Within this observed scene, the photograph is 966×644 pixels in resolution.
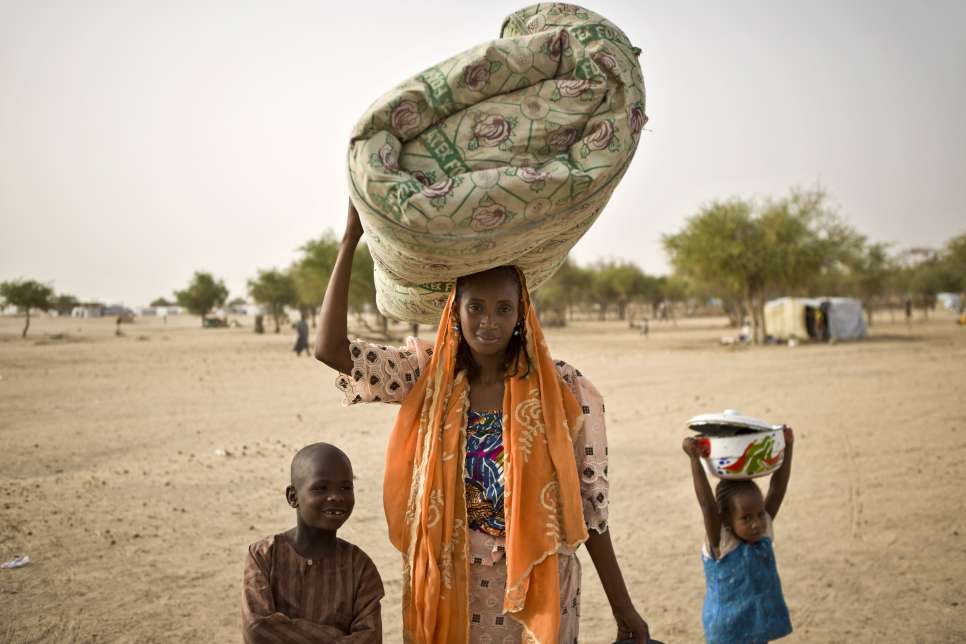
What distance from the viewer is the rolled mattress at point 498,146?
5.84ft

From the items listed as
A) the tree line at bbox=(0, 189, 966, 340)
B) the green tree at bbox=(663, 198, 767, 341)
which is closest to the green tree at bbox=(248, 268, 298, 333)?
the tree line at bbox=(0, 189, 966, 340)

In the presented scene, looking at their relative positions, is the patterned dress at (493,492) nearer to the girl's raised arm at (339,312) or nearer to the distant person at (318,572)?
the girl's raised arm at (339,312)

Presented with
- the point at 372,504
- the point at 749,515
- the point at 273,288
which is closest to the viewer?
the point at 749,515

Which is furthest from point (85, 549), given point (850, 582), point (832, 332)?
point (832, 332)

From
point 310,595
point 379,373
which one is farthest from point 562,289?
point 310,595

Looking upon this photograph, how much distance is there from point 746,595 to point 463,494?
1.57 metres

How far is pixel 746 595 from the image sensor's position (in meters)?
2.92

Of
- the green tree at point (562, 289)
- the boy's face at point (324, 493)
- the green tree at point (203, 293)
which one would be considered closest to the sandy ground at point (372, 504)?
the boy's face at point (324, 493)

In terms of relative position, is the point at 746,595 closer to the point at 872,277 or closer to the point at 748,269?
the point at 748,269

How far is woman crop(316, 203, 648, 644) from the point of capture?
6.68 ft

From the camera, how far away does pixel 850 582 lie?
4566mm

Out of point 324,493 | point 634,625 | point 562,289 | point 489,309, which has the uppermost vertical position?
point 562,289

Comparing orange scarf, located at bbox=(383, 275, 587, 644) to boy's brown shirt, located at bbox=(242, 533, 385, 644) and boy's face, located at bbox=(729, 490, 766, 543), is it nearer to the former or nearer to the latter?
boy's brown shirt, located at bbox=(242, 533, 385, 644)

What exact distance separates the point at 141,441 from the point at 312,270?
1252 inches
